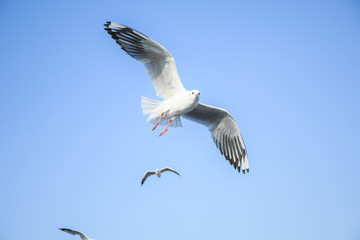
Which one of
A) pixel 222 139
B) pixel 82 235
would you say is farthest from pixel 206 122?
pixel 82 235

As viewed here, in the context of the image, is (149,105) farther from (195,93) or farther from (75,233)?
(75,233)

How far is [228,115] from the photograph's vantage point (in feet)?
35.2

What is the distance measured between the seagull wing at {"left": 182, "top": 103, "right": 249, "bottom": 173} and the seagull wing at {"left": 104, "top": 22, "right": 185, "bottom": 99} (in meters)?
1.39

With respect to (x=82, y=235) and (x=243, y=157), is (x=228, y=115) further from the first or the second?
(x=82, y=235)

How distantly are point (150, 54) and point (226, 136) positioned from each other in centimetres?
288

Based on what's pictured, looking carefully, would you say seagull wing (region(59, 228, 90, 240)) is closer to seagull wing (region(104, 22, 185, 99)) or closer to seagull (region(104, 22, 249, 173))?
seagull (region(104, 22, 249, 173))

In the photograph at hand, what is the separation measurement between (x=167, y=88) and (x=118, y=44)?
4.74 ft

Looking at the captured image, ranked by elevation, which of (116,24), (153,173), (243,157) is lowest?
(153,173)

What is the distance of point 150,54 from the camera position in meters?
9.66

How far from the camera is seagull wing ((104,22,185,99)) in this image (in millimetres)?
9555

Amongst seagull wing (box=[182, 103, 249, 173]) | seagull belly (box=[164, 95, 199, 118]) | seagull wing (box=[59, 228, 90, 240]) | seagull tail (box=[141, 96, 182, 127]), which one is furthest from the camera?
seagull wing (box=[182, 103, 249, 173])

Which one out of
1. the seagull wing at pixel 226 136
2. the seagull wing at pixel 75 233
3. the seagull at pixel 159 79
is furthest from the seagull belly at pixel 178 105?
the seagull wing at pixel 75 233

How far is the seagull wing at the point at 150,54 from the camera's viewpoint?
31.3ft

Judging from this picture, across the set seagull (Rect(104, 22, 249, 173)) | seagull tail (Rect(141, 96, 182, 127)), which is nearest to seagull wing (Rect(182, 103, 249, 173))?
seagull (Rect(104, 22, 249, 173))
